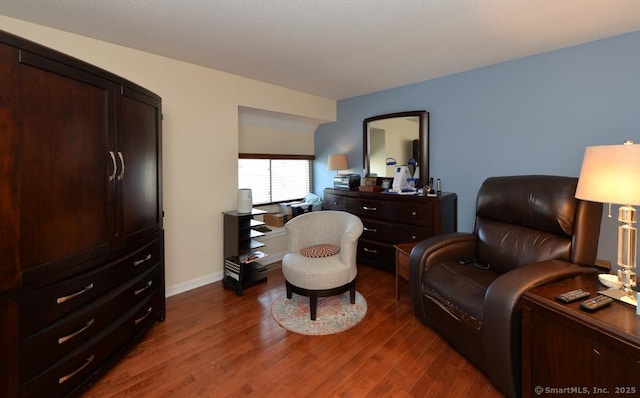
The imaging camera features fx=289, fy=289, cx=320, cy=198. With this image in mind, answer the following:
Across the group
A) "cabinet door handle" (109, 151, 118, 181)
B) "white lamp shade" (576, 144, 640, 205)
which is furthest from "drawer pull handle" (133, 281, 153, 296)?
"white lamp shade" (576, 144, 640, 205)

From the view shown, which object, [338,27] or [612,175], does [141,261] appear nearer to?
[338,27]

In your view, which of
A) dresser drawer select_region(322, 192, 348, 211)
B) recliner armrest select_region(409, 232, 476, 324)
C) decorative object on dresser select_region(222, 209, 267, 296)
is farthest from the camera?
dresser drawer select_region(322, 192, 348, 211)

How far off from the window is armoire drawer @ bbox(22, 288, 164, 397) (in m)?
2.17

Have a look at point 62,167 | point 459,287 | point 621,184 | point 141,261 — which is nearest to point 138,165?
point 62,167

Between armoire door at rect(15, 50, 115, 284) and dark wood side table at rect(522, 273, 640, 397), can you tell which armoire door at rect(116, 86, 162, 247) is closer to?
armoire door at rect(15, 50, 115, 284)

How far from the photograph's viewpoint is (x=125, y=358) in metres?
1.99

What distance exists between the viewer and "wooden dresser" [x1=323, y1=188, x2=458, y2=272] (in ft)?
10.4

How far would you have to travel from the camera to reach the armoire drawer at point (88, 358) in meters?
1.43

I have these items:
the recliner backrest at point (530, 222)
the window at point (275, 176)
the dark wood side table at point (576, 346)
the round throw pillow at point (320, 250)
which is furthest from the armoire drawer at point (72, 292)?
the recliner backrest at point (530, 222)

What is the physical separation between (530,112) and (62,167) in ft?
12.3

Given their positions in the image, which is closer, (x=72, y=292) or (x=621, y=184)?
(x=621, y=184)

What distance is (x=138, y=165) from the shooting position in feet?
6.79

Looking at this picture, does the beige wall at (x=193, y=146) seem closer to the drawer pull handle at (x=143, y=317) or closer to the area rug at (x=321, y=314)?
the drawer pull handle at (x=143, y=317)

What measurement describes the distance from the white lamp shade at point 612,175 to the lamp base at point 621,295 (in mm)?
445
